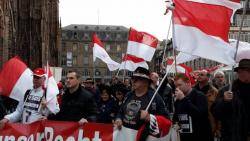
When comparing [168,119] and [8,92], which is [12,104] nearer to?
[8,92]

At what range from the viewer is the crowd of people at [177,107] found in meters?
6.26

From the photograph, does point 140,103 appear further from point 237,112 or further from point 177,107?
point 237,112

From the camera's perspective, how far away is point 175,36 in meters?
6.62

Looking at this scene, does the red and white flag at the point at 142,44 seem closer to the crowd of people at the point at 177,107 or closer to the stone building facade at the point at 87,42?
the crowd of people at the point at 177,107

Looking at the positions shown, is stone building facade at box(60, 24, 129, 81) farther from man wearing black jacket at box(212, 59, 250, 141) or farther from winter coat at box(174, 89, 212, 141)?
man wearing black jacket at box(212, 59, 250, 141)

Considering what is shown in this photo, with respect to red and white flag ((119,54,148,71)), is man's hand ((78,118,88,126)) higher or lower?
lower

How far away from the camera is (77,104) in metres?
8.38

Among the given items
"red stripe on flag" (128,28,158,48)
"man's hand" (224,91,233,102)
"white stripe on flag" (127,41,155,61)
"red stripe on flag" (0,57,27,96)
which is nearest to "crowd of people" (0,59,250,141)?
"man's hand" (224,91,233,102)

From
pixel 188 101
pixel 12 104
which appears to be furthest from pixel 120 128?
pixel 12 104

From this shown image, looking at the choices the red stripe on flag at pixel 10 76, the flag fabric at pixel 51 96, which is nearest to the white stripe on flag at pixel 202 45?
the flag fabric at pixel 51 96

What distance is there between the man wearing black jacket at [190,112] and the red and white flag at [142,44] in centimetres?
725

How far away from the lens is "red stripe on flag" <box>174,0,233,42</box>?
6402 mm

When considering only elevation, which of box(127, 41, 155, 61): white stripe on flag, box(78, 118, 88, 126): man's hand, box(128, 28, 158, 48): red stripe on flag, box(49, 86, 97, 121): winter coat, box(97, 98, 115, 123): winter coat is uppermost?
box(128, 28, 158, 48): red stripe on flag

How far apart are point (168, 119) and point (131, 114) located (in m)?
0.47
